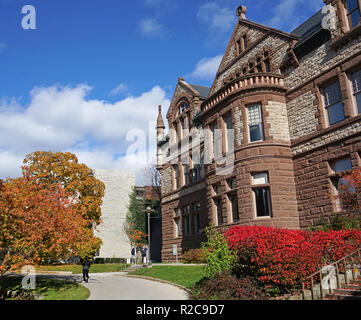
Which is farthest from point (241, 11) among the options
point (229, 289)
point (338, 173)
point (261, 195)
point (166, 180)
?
point (229, 289)

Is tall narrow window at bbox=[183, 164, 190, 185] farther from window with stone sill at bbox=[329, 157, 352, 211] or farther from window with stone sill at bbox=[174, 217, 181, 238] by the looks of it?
window with stone sill at bbox=[329, 157, 352, 211]

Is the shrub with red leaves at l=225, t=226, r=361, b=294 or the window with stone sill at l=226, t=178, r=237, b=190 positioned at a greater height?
the window with stone sill at l=226, t=178, r=237, b=190

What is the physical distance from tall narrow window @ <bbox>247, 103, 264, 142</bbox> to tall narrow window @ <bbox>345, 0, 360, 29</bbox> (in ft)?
21.3

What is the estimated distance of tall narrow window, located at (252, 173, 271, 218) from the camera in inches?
787

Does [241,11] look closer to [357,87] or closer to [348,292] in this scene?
[357,87]

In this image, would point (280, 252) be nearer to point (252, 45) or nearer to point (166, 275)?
point (166, 275)

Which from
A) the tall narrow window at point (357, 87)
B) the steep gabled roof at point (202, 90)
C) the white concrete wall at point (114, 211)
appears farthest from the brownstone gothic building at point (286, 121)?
the white concrete wall at point (114, 211)

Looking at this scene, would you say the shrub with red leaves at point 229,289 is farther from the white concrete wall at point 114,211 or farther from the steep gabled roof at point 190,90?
the white concrete wall at point 114,211

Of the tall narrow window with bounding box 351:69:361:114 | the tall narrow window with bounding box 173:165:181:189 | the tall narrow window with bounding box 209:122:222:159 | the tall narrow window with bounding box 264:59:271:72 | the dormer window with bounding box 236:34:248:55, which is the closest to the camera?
the tall narrow window with bounding box 351:69:361:114

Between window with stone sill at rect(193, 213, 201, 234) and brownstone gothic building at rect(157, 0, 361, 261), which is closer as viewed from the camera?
brownstone gothic building at rect(157, 0, 361, 261)

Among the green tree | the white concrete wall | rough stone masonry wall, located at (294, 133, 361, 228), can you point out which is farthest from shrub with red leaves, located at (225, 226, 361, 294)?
the white concrete wall

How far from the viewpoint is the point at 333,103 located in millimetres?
18938
